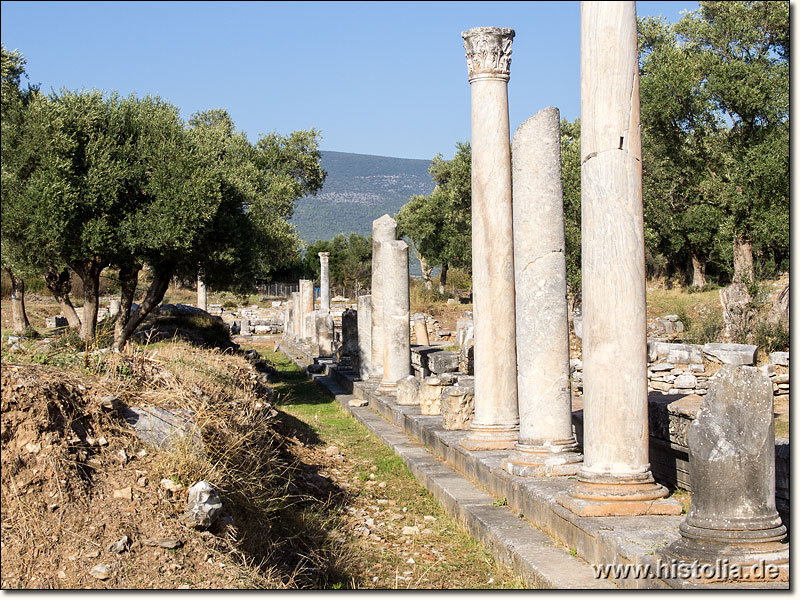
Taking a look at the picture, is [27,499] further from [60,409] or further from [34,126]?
[34,126]

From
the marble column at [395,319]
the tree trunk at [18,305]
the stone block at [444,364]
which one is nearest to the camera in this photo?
the stone block at [444,364]

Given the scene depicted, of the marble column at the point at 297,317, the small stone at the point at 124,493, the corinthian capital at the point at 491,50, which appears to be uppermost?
the corinthian capital at the point at 491,50

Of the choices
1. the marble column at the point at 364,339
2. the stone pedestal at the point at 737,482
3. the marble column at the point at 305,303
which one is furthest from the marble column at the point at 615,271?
the marble column at the point at 305,303

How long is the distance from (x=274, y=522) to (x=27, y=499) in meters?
2.42

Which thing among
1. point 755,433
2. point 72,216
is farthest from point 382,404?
point 755,433

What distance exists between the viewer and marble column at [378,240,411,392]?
1669cm

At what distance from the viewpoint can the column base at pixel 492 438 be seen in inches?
389

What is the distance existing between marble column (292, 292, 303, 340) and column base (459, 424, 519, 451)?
25417mm

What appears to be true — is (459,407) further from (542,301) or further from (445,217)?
(445,217)

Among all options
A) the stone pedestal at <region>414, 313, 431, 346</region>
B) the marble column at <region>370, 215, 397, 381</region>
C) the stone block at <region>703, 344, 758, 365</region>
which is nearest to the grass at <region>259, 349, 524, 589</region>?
the marble column at <region>370, 215, 397, 381</region>

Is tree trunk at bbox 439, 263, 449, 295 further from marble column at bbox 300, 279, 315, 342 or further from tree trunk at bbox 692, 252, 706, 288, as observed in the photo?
tree trunk at bbox 692, 252, 706, 288

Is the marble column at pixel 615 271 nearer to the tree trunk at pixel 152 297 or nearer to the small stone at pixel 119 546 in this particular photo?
the small stone at pixel 119 546

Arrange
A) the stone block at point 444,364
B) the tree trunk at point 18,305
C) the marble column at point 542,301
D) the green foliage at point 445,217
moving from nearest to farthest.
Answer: the marble column at point 542,301 → the stone block at point 444,364 → the tree trunk at point 18,305 → the green foliage at point 445,217

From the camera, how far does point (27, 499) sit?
602 cm
